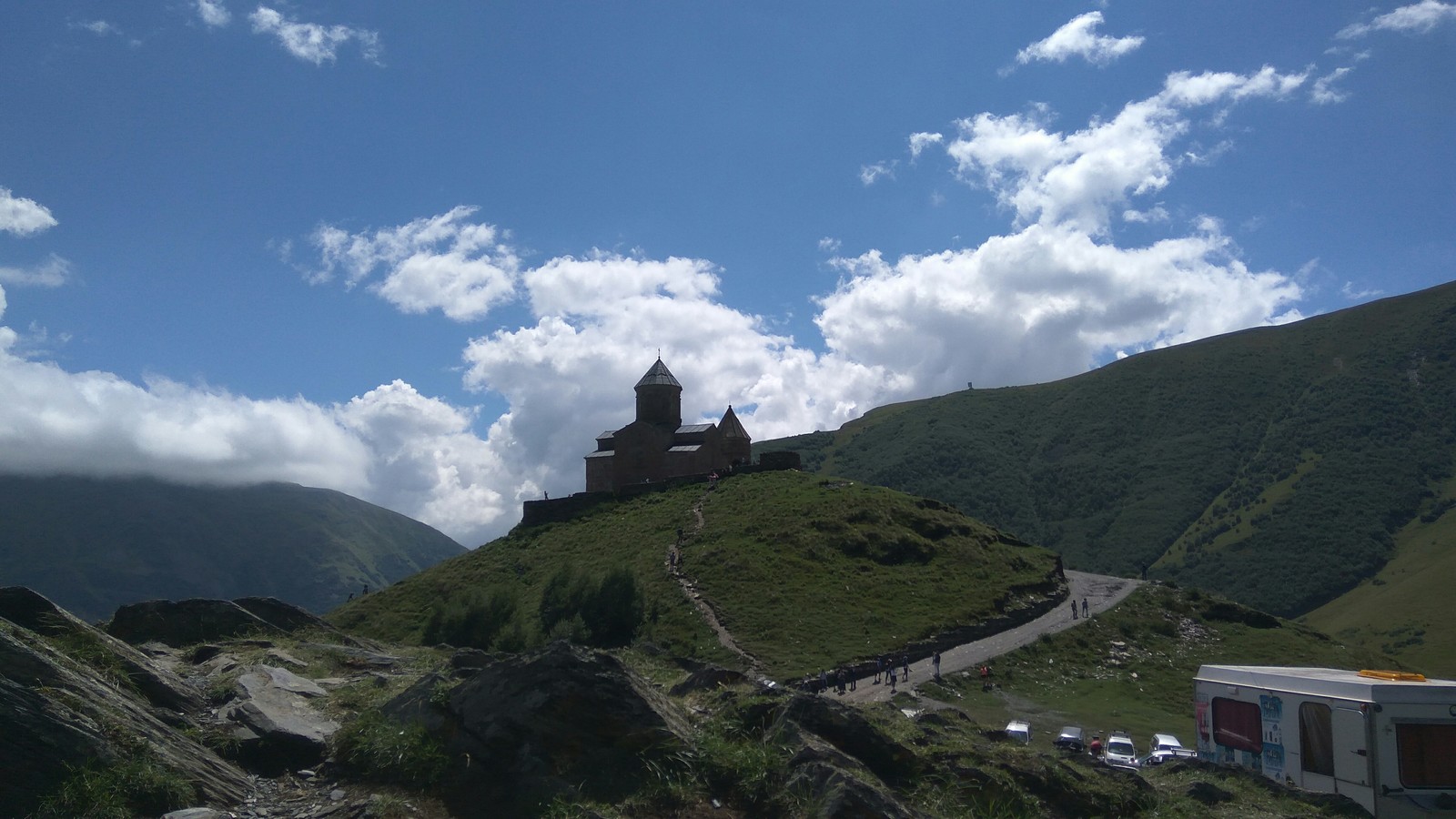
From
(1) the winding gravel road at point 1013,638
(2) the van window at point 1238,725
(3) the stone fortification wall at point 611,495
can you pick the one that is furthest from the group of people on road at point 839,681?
(3) the stone fortification wall at point 611,495

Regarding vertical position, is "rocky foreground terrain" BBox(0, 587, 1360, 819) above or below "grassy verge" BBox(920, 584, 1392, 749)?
above

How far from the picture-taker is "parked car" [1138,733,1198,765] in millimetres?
20312

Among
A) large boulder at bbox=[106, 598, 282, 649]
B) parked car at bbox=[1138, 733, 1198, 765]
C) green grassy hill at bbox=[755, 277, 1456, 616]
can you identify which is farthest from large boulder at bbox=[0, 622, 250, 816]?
green grassy hill at bbox=[755, 277, 1456, 616]

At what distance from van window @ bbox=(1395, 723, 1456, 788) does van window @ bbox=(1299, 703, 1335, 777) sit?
0.90 meters

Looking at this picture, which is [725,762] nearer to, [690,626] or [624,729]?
[624,729]

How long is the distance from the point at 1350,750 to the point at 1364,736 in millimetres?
369

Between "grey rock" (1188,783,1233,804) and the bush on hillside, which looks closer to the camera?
"grey rock" (1188,783,1233,804)

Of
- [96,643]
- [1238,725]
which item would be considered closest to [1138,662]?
[1238,725]

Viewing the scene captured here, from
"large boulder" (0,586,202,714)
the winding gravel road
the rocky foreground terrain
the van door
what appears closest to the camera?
the rocky foreground terrain

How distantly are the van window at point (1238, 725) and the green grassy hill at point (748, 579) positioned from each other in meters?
17.5

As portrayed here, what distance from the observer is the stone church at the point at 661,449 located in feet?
204

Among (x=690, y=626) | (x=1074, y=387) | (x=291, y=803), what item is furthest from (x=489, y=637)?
(x=1074, y=387)

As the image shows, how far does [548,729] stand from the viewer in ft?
24.2

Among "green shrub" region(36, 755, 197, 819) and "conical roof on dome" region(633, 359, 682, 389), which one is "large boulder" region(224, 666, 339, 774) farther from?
"conical roof on dome" region(633, 359, 682, 389)
